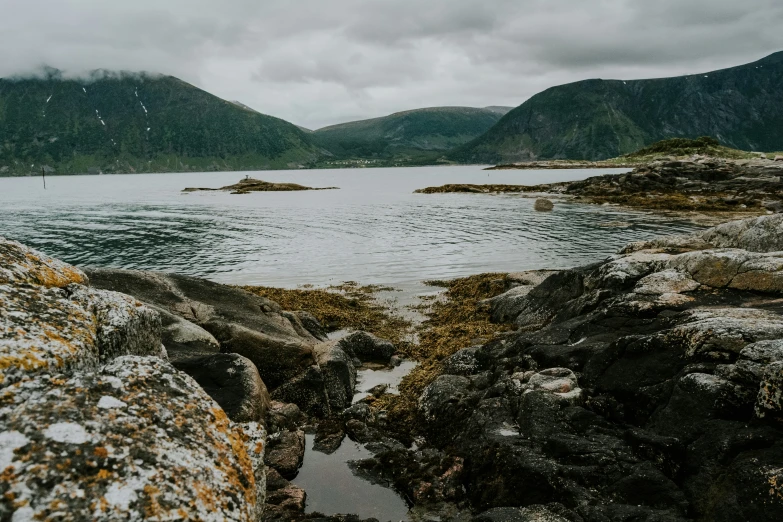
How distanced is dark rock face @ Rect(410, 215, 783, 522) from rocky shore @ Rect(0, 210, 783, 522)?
0.04 meters

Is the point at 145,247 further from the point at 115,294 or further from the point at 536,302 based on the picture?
the point at 115,294

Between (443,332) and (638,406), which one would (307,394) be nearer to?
(443,332)

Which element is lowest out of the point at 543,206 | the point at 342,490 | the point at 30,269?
the point at 342,490

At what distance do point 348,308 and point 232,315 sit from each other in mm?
8679

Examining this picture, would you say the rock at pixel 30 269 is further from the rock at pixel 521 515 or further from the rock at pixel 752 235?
the rock at pixel 752 235

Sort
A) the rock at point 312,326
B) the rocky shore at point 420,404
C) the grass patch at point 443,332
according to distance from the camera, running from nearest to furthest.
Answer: the rocky shore at point 420,404 → the grass patch at point 443,332 → the rock at point 312,326

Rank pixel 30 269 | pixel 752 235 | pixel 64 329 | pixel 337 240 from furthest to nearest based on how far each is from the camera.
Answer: pixel 337 240 → pixel 752 235 → pixel 30 269 → pixel 64 329

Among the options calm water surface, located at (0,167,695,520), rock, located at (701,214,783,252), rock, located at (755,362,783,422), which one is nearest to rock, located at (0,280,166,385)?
calm water surface, located at (0,167,695,520)

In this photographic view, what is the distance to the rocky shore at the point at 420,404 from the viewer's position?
4551 mm

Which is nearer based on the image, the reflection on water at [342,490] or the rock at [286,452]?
the reflection on water at [342,490]

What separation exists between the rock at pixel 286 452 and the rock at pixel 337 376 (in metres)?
2.20

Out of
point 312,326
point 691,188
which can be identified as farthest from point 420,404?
point 691,188

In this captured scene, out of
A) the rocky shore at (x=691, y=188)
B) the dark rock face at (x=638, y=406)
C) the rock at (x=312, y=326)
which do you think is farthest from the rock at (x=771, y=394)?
the rocky shore at (x=691, y=188)

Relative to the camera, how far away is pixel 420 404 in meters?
Result: 12.7
